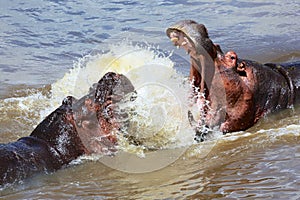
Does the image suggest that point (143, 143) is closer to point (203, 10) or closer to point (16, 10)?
point (203, 10)

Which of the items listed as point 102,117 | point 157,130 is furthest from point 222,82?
point 102,117

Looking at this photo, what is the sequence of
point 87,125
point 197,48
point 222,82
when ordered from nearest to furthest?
point 87,125
point 197,48
point 222,82

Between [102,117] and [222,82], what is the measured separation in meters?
1.14

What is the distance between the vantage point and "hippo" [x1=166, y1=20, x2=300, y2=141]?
563 cm

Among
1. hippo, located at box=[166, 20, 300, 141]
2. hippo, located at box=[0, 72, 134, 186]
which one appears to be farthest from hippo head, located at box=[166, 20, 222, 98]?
hippo, located at box=[0, 72, 134, 186]

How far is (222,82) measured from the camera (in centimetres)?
585

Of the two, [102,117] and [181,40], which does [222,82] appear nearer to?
[181,40]

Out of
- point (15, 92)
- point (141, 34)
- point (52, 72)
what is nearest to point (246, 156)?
point (15, 92)

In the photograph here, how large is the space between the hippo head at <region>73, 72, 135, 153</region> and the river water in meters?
0.13

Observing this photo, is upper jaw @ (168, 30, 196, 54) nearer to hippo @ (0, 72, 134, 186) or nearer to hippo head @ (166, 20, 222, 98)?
hippo head @ (166, 20, 222, 98)

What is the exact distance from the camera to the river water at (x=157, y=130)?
15.4 ft

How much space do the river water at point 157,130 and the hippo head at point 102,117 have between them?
132 millimetres

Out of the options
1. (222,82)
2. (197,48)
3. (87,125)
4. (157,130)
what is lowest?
(157,130)

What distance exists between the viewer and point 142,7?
14.6m
